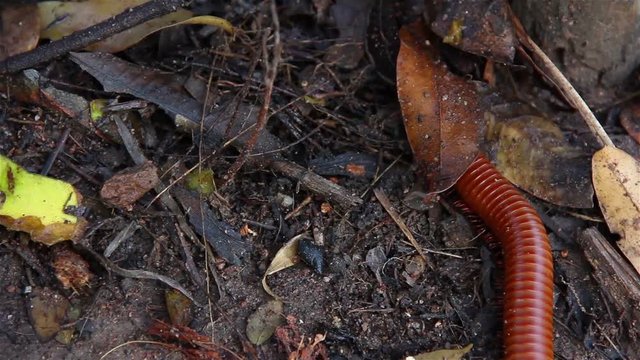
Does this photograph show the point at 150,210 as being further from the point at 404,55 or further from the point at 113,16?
the point at 404,55

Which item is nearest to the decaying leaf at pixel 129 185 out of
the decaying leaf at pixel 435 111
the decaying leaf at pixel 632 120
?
the decaying leaf at pixel 435 111

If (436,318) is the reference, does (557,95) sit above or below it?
above

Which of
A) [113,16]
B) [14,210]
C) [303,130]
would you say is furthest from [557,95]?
[14,210]

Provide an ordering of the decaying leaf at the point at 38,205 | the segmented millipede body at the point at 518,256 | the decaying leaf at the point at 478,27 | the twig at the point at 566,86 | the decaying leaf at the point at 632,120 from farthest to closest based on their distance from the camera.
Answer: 1. the decaying leaf at the point at 632,120
2. the twig at the point at 566,86
3. the decaying leaf at the point at 478,27
4. the segmented millipede body at the point at 518,256
5. the decaying leaf at the point at 38,205

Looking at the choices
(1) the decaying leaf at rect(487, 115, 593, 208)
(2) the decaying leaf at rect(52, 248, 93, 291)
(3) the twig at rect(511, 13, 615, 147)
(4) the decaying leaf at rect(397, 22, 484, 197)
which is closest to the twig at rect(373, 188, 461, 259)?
(4) the decaying leaf at rect(397, 22, 484, 197)

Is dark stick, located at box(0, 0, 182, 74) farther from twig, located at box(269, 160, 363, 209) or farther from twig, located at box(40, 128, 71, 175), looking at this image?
twig, located at box(269, 160, 363, 209)

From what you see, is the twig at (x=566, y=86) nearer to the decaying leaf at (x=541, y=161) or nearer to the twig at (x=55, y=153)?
the decaying leaf at (x=541, y=161)
